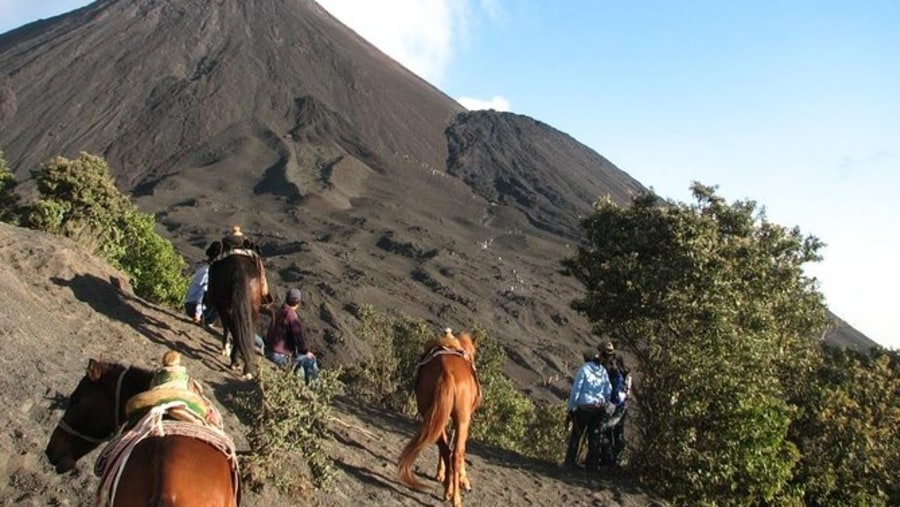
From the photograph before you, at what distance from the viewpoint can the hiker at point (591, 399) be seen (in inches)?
410

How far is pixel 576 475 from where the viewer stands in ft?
35.2

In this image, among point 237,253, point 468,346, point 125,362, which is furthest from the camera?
point 237,253

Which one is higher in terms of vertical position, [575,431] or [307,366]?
[575,431]

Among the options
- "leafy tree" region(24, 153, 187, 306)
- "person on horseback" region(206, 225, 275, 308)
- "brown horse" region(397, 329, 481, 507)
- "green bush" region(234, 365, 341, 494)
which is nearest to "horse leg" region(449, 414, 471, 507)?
"brown horse" region(397, 329, 481, 507)

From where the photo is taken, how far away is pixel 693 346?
10789mm

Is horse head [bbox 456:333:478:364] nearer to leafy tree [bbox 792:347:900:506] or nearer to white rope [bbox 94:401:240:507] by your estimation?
white rope [bbox 94:401:240:507]

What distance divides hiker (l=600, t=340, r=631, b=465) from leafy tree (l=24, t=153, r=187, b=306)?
433 inches

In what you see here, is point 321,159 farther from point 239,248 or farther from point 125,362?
point 125,362

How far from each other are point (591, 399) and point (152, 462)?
7.42m

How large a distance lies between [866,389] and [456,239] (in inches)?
3584

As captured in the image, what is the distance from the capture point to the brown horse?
25.1 ft

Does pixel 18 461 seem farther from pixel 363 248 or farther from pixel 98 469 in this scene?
pixel 363 248

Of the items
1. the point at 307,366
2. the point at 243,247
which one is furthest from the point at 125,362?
the point at 307,366

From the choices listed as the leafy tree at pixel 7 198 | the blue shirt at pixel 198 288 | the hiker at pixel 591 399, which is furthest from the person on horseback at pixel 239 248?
the leafy tree at pixel 7 198
